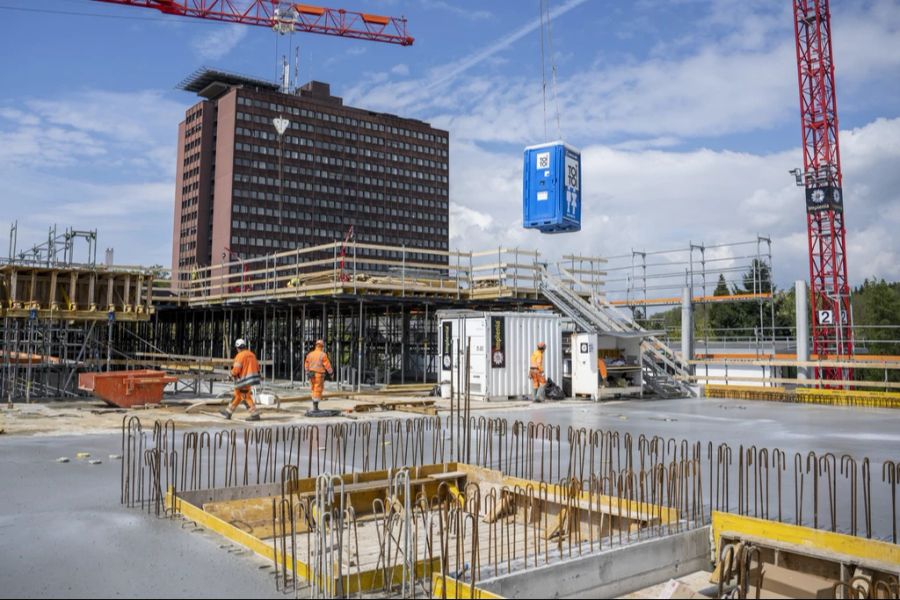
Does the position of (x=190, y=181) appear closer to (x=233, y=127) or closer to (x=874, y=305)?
(x=233, y=127)

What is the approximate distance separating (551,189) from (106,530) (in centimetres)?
972

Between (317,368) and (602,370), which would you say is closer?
(317,368)

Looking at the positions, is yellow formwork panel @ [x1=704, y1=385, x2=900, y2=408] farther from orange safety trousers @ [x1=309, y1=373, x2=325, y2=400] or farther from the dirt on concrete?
orange safety trousers @ [x1=309, y1=373, x2=325, y2=400]

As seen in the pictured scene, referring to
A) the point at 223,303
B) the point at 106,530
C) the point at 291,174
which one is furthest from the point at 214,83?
the point at 106,530

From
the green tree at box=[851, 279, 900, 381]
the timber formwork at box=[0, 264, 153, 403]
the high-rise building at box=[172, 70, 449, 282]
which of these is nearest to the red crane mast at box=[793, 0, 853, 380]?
the green tree at box=[851, 279, 900, 381]

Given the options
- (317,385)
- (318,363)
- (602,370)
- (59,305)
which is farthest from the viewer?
(602,370)

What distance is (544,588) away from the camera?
20.6ft

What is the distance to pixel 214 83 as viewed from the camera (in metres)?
119

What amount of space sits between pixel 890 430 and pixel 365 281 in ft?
54.4

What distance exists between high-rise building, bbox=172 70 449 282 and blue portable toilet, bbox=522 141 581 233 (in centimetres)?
9082

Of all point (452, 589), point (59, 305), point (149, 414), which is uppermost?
point (59, 305)

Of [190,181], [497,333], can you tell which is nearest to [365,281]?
[497,333]

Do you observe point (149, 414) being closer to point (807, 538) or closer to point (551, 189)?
point (551, 189)

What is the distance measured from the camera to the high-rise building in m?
112
